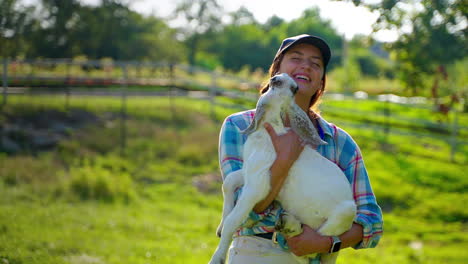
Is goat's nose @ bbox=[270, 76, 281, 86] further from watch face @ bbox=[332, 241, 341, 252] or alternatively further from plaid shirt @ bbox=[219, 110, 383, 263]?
watch face @ bbox=[332, 241, 341, 252]

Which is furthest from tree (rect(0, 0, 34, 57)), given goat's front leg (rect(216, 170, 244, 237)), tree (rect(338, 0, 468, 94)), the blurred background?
goat's front leg (rect(216, 170, 244, 237))

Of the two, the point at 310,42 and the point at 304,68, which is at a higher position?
the point at 310,42

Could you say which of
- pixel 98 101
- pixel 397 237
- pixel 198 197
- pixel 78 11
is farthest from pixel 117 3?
pixel 397 237

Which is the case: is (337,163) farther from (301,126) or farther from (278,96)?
(278,96)

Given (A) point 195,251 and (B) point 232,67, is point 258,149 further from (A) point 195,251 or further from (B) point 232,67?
(B) point 232,67

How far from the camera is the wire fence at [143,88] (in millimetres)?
12957

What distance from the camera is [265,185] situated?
229 cm

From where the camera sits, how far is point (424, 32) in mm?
5078

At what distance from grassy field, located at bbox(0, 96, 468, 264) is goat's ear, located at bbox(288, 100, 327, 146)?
311 centimetres

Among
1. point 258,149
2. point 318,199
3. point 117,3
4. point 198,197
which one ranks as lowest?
point 198,197

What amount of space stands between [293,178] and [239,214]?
0.31 meters

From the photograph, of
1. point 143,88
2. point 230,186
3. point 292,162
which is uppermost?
point 292,162

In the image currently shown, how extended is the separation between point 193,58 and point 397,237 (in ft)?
85.7

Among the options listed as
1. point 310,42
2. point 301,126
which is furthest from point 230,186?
point 310,42
